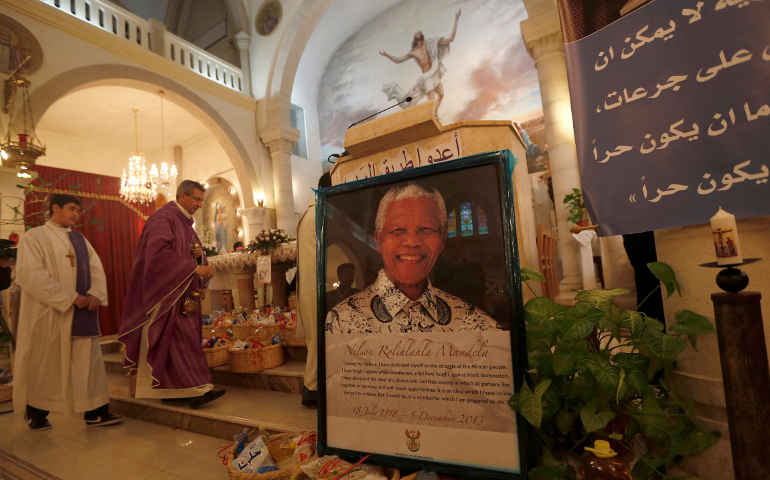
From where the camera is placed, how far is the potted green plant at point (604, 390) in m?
1.11

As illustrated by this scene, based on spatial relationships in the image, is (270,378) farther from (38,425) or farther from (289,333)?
(38,425)

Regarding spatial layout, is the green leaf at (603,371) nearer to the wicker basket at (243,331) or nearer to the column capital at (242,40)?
the wicker basket at (243,331)

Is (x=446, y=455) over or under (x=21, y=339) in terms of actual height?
under

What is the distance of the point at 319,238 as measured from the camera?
1488 mm

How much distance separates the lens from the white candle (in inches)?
38.3

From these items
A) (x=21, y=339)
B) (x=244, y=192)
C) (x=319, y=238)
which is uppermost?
(x=244, y=192)

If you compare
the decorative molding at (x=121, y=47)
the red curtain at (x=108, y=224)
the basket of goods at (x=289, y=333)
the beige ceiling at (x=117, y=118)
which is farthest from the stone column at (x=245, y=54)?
the basket of goods at (x=289, y=333)

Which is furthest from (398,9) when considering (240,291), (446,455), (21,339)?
(446,455)

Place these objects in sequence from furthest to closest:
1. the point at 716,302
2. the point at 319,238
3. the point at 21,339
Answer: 1. the point at 21,339
2. the point at 319,238
3. the point at 716,302

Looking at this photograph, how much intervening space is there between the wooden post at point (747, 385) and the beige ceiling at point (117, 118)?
984cm

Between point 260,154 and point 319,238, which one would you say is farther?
point 260,154

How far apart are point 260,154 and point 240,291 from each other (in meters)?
4.45

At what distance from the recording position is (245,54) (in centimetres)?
902

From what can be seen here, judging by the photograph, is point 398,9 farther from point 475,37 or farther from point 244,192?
point 244,192
